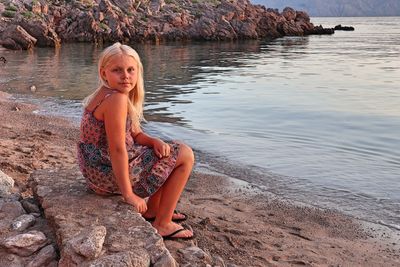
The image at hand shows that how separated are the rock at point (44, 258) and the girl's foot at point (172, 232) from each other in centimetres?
96

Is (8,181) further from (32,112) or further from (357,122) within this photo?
(357,122)

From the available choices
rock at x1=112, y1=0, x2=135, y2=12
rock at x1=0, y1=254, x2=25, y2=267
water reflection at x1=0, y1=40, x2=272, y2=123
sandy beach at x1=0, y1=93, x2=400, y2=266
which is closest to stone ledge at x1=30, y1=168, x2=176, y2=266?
rock at x1=0, y1=254, x2=25, y2=267

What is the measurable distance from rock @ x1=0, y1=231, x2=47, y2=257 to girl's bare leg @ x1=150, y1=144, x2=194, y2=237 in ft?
3.25

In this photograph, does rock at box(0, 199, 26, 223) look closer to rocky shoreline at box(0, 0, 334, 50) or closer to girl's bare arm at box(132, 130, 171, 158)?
girl's bare arm at box(132, 130, 171, 158)

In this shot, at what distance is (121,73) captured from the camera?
427 cm

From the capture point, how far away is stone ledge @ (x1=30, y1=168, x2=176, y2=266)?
3.45m

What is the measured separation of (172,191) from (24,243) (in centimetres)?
126

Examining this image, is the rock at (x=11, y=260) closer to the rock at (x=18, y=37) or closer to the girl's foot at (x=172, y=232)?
the girl's foot at (x=172, y=232)

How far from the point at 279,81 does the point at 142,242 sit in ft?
64.2

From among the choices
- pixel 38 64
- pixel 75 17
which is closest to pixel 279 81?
pixel 38 64

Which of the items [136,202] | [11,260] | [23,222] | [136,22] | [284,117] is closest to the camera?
[11,260]

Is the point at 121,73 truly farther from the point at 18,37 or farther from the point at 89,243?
the point at 18,37

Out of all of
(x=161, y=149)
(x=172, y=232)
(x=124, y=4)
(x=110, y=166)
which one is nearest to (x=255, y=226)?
(x=172, y=232)

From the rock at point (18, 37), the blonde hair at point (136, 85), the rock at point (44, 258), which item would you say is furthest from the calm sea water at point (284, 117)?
the rock at point (18, 37)
